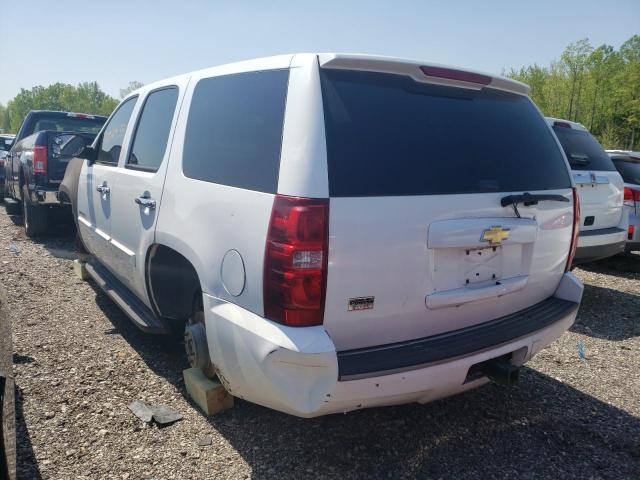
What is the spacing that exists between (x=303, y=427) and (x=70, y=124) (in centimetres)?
848

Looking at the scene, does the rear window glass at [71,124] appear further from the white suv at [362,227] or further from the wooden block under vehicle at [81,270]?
the white suv at [362,227]

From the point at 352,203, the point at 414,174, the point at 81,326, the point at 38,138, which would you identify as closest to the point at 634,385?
the point at 414,174

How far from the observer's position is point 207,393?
9.43 ft

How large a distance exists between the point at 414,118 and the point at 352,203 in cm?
64

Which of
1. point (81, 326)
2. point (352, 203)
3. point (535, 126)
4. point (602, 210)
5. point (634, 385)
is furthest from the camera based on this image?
point (602, 210)

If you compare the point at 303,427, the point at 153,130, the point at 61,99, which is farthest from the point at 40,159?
the point at 61,99

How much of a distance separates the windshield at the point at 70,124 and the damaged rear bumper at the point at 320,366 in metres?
7.78

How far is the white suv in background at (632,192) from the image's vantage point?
20.5ft

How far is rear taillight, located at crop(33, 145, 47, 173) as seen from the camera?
7109 mm

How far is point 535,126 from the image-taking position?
9.97ft

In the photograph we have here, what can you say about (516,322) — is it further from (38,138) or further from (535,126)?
(38,138)

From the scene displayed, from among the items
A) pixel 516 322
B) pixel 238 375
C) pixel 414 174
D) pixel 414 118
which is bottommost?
pixel 238 375

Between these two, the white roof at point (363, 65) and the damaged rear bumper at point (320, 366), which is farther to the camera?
the white roof at point (363, 65)

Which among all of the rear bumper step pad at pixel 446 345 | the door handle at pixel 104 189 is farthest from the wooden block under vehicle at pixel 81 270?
the rear bumper step pad at pixel 446 345
